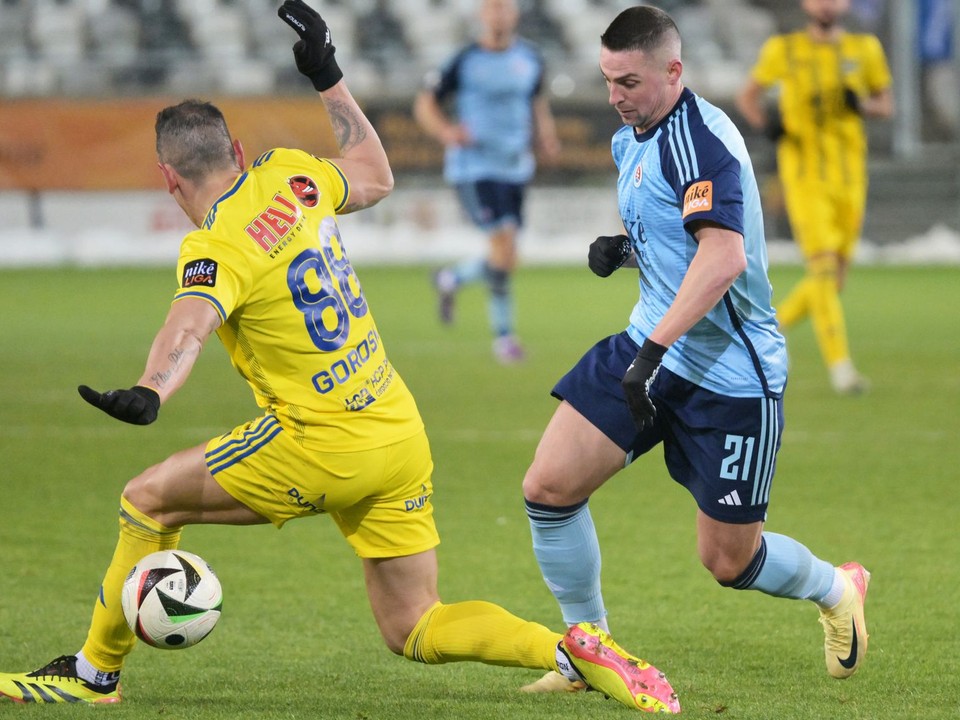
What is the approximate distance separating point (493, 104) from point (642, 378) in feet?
29.5

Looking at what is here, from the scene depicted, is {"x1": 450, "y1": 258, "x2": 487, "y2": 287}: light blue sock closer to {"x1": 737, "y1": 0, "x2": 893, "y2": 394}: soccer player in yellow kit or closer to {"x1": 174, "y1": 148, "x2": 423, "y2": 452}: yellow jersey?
{"x1": 737, "y1": 0, "x2": 893, "y2": 394}: soccer player in yellow kit

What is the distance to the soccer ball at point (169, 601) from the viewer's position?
409cm

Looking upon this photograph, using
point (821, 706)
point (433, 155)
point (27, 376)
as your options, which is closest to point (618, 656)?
point (821, 706)

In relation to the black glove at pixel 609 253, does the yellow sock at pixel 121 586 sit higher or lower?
lower

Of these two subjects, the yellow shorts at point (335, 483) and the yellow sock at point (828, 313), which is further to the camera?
the yellow sock at point (828, 313)

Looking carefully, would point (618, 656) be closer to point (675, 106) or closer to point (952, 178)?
point (675, 106)

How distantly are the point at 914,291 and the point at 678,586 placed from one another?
12.7 metres

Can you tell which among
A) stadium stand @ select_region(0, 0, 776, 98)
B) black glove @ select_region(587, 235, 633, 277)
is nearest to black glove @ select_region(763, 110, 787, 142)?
black glove @ select_region(587, 235, 633, 277)

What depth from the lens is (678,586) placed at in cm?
566

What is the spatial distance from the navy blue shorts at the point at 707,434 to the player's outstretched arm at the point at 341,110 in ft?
3.11

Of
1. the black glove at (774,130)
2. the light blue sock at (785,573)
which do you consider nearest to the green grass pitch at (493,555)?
the light blue sock at (785,573)

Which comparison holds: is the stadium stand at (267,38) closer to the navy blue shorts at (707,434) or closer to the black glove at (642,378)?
the navy blue shorts at (707,434)

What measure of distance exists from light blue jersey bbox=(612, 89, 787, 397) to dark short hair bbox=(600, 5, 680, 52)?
0.21 metres

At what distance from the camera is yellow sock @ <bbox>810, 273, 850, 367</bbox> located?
1004 cm
